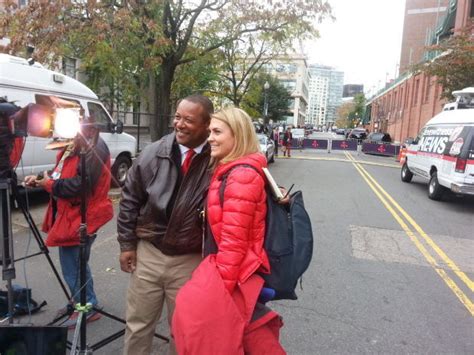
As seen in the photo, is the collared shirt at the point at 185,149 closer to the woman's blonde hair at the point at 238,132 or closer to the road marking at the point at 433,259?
the woman's blonde hair at the point at 238,132

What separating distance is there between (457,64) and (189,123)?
19.2 metres

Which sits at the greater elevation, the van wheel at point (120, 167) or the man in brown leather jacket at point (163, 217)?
the man in brown leather jacket at point (163, 217)

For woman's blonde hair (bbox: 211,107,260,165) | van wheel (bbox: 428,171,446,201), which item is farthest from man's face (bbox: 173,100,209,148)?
van wheel (bbox: 428,171,446,201)

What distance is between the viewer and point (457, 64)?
17891 mm

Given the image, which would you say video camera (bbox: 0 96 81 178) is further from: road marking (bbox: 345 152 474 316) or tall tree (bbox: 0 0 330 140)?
tall tree (bbox: 0 0 330 140)

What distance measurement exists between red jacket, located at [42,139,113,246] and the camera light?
73 centimetres

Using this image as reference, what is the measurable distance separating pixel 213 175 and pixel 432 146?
10.7 m

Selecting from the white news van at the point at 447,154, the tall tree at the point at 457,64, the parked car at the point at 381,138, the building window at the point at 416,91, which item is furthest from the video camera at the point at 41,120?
the building window at the point at 416,91

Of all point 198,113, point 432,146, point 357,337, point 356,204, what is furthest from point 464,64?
point 198,113

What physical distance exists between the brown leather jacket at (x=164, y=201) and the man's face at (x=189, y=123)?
91 mm

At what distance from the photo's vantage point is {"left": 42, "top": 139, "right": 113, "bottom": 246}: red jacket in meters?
2.96

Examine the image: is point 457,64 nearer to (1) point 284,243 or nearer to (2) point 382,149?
(2) point 382,149

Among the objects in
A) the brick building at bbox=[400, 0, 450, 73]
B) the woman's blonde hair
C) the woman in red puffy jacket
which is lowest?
the woman in red puffy jacket

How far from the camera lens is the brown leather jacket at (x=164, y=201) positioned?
2236 millimetres
